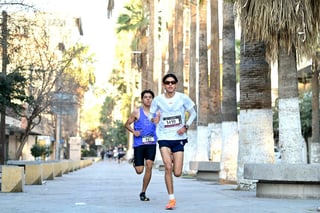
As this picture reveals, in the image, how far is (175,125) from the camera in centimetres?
873

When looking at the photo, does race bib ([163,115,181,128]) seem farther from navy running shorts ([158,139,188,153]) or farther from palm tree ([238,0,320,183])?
palm tree ([238,0,320,183])

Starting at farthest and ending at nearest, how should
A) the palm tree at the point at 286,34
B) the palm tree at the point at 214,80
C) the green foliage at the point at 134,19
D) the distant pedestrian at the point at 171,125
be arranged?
1. the green foliage at the point at 134,19
2. the palm tree at the point at 214,80
3. the palm tree at the point at 286,34
4. the distant pedestrian at the point at 171,125

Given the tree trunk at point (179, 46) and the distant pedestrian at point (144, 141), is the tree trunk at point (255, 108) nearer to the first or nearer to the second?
the distant pedestrian at point (144, 141)

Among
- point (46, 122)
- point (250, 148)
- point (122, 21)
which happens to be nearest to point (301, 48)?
point (250, 148)

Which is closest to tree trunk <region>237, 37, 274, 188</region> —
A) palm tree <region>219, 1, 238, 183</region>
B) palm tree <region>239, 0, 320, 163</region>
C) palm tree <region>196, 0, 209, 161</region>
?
palm tree <region>239, 0, 320, 163</region>

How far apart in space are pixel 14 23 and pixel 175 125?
7696 mm

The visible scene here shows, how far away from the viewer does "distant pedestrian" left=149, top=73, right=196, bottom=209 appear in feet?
28.3

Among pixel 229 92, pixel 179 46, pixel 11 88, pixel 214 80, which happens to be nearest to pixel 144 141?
pixel 229 92

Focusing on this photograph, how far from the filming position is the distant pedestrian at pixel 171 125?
862 cm

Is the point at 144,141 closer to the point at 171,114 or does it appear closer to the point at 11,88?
the point at 171,114

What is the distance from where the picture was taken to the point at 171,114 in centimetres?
877

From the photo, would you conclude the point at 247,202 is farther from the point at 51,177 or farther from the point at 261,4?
the point at 51,177

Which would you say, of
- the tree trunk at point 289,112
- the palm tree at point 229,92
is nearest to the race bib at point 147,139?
the tree trunk at point 289,112

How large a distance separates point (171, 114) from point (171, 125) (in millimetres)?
176
